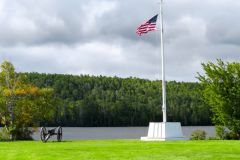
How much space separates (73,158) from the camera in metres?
21.0

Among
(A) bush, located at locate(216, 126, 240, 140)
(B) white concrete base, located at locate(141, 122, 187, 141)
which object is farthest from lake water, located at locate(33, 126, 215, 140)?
(B) white concrete base, located at locate(141, 122, 187, 141)

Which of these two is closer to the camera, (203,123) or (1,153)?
(1,153)

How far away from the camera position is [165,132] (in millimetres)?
32062

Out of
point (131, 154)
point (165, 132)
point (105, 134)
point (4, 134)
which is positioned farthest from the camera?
point (105, 134)

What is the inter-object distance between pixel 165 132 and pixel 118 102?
117518 mm

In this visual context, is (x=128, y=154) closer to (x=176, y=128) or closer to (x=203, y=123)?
(x=176, y=128)

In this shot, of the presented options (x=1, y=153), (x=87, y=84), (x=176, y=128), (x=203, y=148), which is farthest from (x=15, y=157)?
(x=87, y=84)

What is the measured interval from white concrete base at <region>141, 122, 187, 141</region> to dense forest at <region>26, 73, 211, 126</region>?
313 feet

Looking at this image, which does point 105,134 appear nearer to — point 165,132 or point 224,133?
point 224,133

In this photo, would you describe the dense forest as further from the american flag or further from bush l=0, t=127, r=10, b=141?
A: the american flag

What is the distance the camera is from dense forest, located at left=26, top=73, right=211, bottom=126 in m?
136

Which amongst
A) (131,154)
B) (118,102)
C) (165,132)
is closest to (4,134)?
(165,132)

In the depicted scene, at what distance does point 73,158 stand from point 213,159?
5323 millimetres

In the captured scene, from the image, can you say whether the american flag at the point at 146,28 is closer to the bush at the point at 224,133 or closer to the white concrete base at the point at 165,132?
the white concrete base at the point at 165,132
